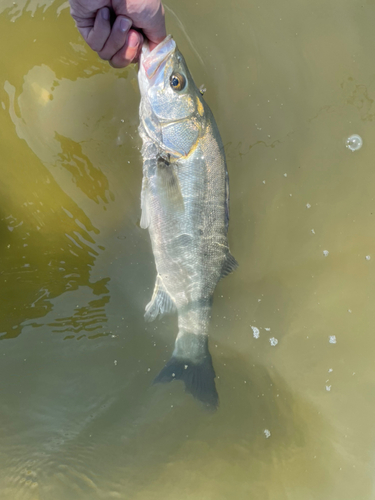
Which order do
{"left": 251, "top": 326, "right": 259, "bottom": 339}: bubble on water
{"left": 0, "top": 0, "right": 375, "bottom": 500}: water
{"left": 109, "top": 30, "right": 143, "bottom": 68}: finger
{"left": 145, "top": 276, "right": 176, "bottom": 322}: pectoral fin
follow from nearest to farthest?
{"left": 109, "top": 30, "right": 143, "bottom": 68}: finger, {"left": 145, "top": 276, "right": 176, "bottom": 322}: pectoral fin, {"left": 0, "top": 0, "right": 375, "bottom": 500}: water, {"left": 251, "top": 326, "right": 259, "bottom": 339}: bubble on water

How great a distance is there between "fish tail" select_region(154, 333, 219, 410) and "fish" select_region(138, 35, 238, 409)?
0.05 ft

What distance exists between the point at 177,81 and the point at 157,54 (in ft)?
0.54

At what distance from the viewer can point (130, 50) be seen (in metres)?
1.67

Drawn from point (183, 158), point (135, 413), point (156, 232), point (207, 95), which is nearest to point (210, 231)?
point (156, 232)

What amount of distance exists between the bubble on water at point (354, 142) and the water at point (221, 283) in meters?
0.05

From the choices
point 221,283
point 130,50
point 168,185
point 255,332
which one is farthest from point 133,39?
point 255,332

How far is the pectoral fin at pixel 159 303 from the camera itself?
7.06ft

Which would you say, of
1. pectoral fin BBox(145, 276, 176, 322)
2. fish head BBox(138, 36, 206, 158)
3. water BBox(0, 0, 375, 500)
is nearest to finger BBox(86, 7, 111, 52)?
fish head BBox(138, 36, 206, 158)

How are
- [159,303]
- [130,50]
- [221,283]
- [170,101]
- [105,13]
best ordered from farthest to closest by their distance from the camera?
[221,283]
[159,303]
[170,101]
[130,50]
[105,13]

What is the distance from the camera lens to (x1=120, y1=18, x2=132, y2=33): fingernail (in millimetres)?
1562

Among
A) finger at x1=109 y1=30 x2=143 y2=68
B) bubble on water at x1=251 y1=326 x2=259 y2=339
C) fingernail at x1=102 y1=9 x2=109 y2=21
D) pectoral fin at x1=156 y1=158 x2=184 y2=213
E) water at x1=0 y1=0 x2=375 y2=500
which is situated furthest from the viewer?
bubble on water at x1=251 y1=326 x2=259 y2=339

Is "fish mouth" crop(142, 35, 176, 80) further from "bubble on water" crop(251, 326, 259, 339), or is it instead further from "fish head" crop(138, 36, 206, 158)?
"bubble on water" crop(251, 326, 259, 339)

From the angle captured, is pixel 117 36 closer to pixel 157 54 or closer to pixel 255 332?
pixel 157 54

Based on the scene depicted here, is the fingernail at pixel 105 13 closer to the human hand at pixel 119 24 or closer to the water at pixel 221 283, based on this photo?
the human hand at pixel 119 24
